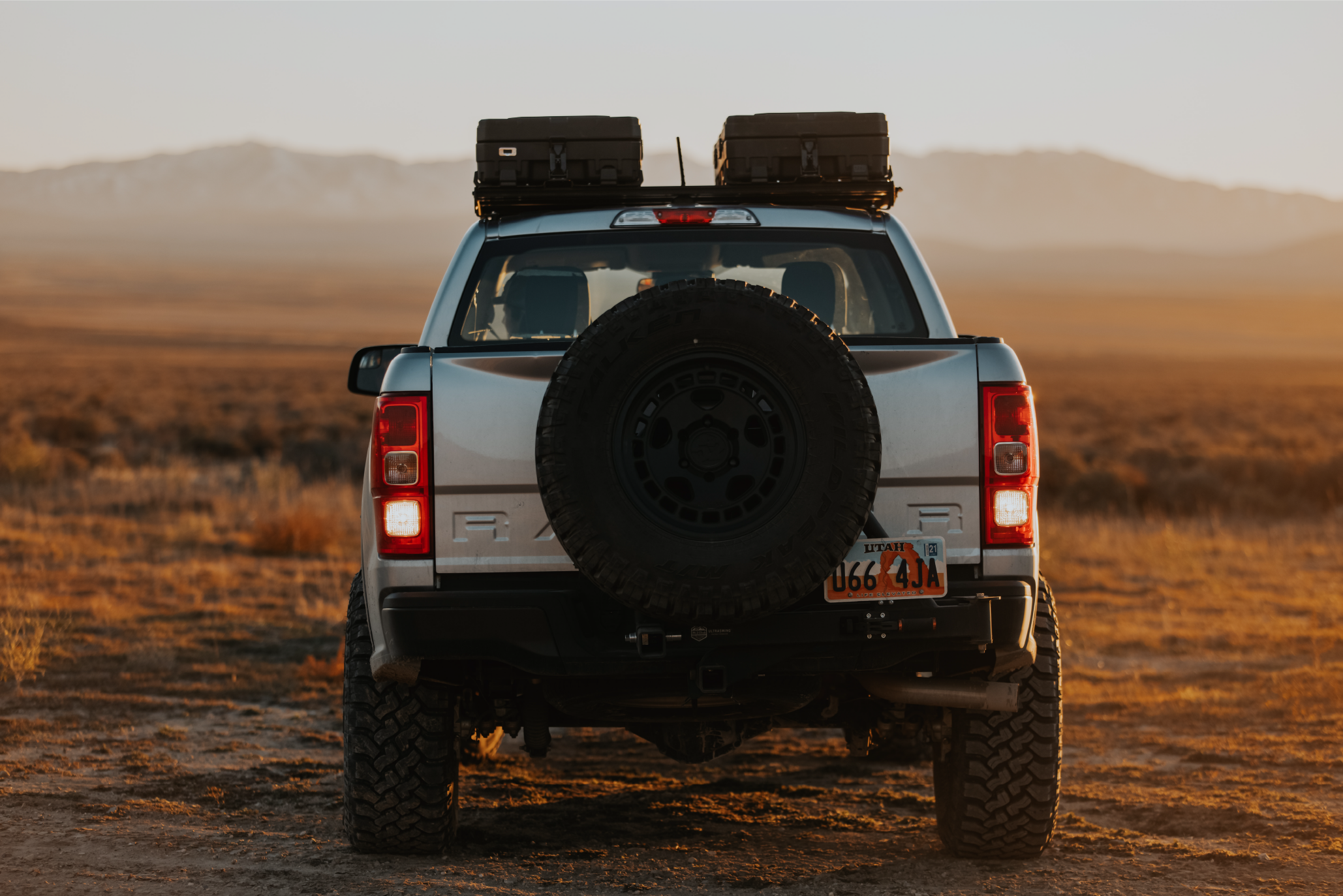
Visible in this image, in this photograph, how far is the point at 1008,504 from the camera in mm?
3959

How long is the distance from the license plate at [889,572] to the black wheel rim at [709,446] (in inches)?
13.7

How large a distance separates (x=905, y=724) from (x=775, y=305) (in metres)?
1.72

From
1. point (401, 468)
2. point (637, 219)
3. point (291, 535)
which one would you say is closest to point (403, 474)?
point (401, 468)

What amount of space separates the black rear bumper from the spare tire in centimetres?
23

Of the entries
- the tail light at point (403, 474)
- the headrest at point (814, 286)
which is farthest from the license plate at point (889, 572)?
the headrest at point (814, 286)

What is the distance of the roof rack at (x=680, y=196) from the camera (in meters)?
5.15

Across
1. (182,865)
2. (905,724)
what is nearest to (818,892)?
(905,724)

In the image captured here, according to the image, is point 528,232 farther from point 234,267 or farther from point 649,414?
point 234,267

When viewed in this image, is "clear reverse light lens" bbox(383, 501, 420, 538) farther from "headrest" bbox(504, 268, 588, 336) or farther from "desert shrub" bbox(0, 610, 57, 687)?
"desert shrub" bbox(0, 610, 57, 687)

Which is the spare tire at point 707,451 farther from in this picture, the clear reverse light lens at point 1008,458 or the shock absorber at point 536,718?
the shock absorber at point 536,718

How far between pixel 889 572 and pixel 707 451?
650mm

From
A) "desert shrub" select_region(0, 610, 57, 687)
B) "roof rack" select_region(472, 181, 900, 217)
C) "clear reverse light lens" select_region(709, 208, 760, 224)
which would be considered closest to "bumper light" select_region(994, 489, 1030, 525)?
"clear reverse light lens" select_region(709, 208, 760, 224)

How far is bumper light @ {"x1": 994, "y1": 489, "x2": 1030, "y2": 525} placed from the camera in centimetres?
396

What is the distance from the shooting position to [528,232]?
4.95 m
